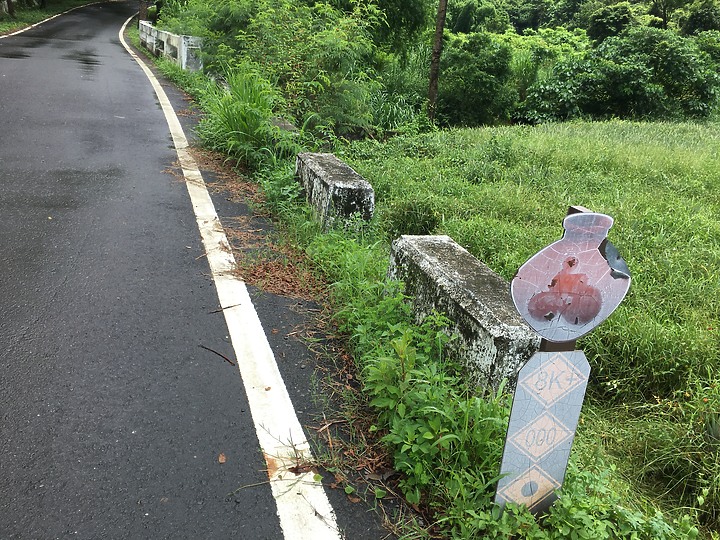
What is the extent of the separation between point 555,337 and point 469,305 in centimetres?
83

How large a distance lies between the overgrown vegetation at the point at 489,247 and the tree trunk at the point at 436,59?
0.39 m

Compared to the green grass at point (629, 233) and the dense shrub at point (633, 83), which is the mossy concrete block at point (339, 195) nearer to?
the green grass at point (629, 233)

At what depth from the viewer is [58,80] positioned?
1066 cm

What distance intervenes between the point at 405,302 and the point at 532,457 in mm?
1370

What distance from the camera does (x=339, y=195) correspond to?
4523 millimetres

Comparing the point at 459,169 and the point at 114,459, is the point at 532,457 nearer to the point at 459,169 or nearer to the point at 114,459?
the point at 114,459

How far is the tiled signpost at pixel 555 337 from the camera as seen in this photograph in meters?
1.88

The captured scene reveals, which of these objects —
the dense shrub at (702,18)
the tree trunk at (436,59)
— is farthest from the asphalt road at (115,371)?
the dense shrub at (702,18)

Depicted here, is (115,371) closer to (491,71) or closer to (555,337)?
(555,337)

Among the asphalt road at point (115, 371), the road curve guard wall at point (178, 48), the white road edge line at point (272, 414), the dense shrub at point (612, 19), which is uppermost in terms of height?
the dense shrub at point (612, 19)

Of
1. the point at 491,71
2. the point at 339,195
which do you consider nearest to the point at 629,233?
the point at 339,195

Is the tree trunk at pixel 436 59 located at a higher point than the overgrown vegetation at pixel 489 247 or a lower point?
higher

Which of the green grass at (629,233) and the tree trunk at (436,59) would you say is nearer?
the green grass at (629,233)

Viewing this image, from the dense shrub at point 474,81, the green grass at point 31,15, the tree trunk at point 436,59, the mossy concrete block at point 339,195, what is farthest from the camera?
the green grass at point 31,15
